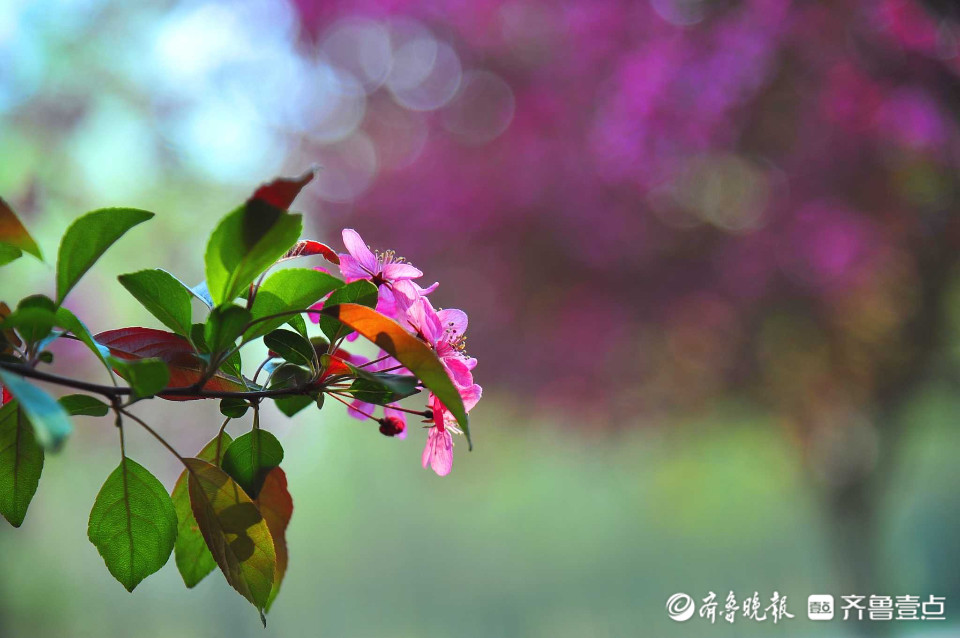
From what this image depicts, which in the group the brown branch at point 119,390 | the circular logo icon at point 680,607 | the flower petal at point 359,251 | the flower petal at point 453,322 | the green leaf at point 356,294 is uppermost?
the circular logo icon at point 680,607

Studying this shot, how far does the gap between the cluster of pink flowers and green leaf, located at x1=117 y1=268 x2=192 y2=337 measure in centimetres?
7

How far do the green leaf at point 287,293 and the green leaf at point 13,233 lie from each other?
0.27 ft

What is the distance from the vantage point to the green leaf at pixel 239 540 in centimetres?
31

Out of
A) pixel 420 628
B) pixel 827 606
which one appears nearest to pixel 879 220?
pixel 827 606

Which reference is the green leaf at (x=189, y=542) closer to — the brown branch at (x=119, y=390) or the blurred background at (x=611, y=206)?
the brown branch at (x=119, y=390)

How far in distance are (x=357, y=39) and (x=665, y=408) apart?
1.36m

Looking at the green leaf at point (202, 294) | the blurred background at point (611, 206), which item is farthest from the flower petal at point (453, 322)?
the blurred background at point (611, 206)

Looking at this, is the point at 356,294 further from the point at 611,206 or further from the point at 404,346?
the point at 611,206

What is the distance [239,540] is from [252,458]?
0.04 m

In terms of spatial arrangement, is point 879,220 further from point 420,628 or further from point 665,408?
point 420,628

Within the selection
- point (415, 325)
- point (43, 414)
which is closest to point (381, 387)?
point (415, 325)

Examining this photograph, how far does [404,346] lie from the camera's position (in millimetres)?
280

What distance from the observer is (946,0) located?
1038 mm

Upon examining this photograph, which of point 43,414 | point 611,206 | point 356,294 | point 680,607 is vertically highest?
point 611,206
